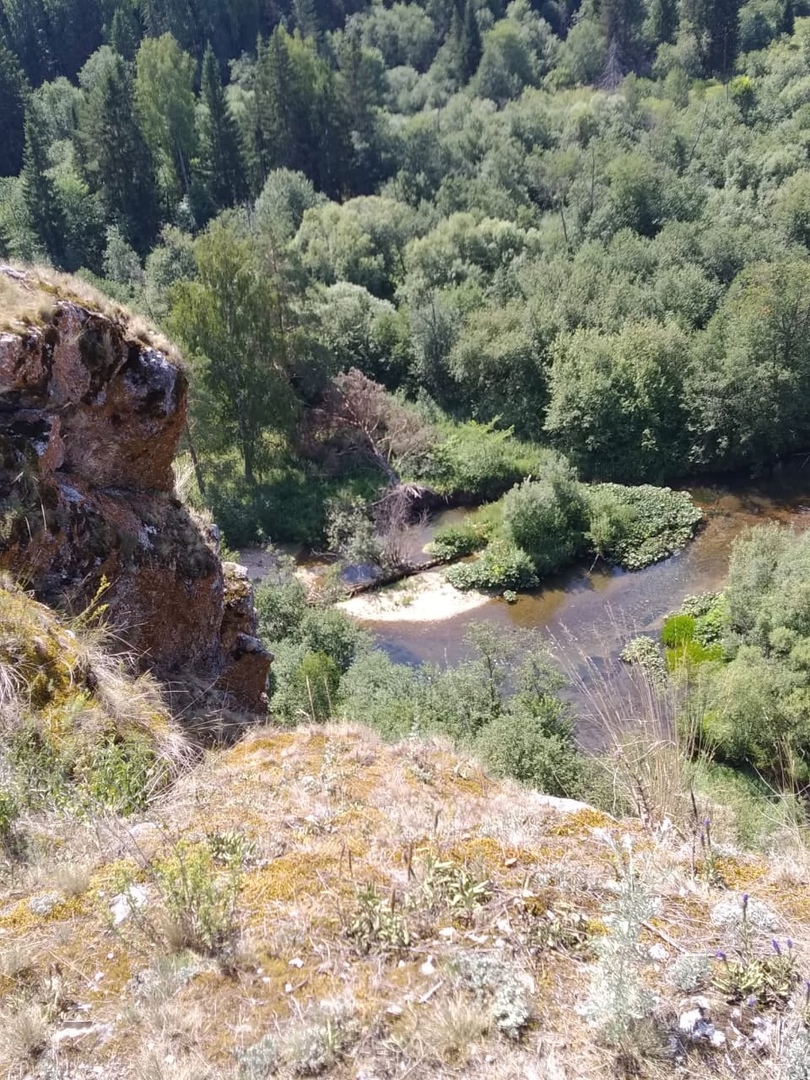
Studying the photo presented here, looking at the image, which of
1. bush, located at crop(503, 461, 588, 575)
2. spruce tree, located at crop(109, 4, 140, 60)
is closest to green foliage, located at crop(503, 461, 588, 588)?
bush, located at crop(503, 461, 588, 575)

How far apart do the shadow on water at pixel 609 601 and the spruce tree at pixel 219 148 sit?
113 ft

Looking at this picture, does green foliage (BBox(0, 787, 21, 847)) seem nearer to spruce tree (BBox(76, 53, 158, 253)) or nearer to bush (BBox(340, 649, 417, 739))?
bush (BBox(340, 649, 417, 739))

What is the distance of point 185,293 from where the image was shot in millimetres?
27500

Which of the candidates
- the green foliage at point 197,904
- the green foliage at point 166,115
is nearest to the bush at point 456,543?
the green foliage at point 197,904

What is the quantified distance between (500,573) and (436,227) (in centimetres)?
2518

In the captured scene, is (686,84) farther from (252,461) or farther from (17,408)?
(17,408)

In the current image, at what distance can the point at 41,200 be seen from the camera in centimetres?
3844

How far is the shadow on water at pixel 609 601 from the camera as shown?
21.7 meters

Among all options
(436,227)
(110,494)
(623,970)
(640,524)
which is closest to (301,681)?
(110,494)

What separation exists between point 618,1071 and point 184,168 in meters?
52.7

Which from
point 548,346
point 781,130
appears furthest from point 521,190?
point 548,346

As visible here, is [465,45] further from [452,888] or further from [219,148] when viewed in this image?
[452,888]

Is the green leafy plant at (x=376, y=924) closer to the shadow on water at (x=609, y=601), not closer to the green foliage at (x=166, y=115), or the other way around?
the shadow on water at (x=609, y=601)

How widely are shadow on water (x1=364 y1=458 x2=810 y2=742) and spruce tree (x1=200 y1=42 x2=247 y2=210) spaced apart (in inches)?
1358
